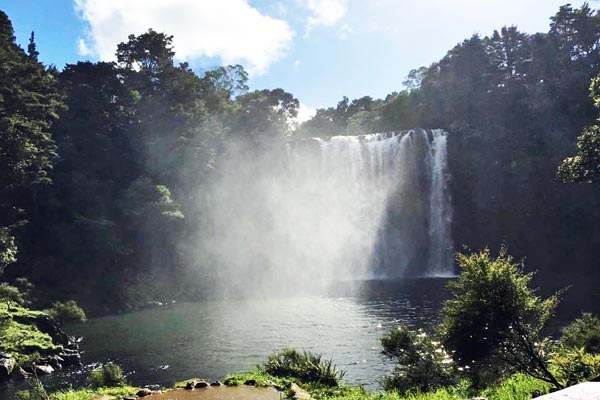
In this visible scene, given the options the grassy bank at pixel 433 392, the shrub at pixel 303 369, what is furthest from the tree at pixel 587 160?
the shrub at pixel 303 369

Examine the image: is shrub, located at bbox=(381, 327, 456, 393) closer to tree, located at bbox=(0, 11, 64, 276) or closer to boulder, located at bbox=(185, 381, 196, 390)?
boulder, located at bbox=(185, 381, 196, 390)

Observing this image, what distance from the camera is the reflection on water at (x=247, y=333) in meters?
18.4

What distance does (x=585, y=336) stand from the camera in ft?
45.8

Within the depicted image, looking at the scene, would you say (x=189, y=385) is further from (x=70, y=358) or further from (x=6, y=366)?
(x=70, y=358)

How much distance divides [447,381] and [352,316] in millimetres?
18016

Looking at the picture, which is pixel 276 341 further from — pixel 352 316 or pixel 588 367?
pixel 588 367

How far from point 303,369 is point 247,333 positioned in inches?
465

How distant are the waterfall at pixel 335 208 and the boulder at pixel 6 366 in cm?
3625

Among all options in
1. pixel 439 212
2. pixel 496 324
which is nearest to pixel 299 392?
pixel 496 324

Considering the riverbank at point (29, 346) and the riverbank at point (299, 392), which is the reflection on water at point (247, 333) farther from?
the riverbank at point (299, 392)

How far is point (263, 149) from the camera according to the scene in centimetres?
6288

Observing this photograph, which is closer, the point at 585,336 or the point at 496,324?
the point at 496,324

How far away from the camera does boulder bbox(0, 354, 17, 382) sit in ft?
56.2

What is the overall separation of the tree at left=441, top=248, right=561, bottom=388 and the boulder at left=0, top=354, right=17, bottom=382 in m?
16.9
